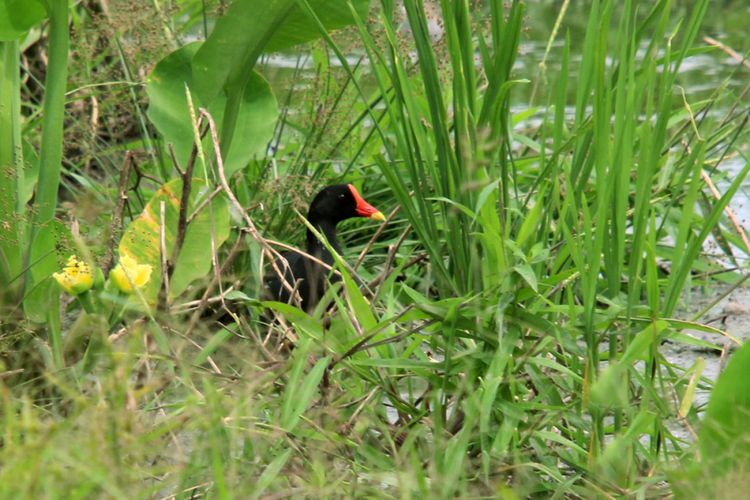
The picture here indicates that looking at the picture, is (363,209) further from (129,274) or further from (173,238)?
(129,274)

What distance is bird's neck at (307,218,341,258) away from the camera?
362cm

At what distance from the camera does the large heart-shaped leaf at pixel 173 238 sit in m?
2.95

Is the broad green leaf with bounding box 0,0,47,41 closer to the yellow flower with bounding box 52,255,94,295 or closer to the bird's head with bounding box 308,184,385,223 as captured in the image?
the yellow flower with bounding box 52,255,94,295

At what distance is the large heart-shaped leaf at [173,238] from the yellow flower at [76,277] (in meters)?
0.43

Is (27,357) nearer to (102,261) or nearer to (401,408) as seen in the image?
(102,261)

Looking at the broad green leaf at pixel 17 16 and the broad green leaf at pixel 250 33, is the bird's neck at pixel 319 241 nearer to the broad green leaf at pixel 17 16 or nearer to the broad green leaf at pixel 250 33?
the broad green leaf at pixel 250 33

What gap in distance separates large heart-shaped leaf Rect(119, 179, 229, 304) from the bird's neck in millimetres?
514

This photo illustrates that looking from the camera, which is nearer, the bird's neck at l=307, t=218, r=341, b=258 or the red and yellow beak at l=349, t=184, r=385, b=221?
the bird's neck at l=307, t=218, r=341, b=258

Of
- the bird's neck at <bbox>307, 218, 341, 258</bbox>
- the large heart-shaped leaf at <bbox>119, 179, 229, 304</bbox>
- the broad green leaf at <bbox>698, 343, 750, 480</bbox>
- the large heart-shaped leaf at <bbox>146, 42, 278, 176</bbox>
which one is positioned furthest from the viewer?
the bird's neck at <bbox>307, 218, 341, 258</bbox>

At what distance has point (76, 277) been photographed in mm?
2445

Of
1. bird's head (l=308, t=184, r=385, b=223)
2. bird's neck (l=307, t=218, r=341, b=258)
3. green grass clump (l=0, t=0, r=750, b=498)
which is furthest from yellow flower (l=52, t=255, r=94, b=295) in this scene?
bird's head (l=308, t=184, r=385, b=223)

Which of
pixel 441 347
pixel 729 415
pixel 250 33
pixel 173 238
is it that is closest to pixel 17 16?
pixel 250 33

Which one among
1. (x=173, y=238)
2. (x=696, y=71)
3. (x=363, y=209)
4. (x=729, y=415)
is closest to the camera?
(x=729, y=415)

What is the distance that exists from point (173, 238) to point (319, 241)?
558 mm
